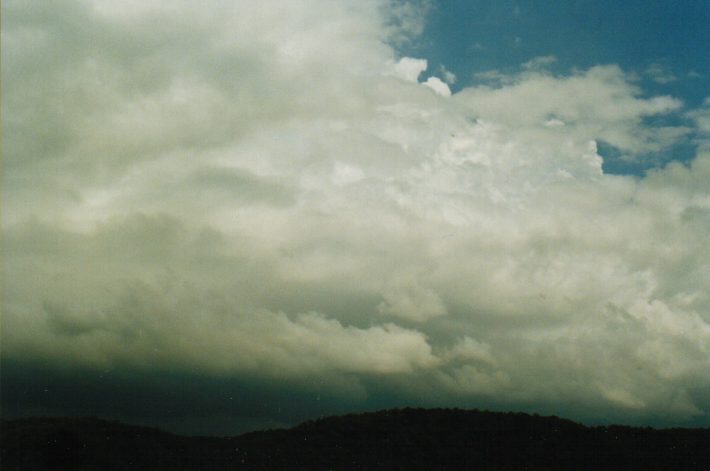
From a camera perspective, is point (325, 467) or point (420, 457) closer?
point (325, 467)

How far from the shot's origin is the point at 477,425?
87125 mm

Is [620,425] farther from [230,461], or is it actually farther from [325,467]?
[230,461]

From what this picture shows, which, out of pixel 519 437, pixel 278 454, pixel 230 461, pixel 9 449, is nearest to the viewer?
pixel 9 449

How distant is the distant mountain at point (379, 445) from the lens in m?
63.8

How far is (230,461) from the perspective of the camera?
6900 centimetres

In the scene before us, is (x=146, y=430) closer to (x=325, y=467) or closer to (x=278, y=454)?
(x=278, y=454)

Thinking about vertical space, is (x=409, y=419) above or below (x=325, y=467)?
above

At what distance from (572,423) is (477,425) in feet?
42.7

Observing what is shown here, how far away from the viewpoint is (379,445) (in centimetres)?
7956

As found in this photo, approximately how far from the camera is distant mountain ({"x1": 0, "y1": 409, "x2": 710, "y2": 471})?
63.8m

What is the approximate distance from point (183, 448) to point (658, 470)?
51981mm

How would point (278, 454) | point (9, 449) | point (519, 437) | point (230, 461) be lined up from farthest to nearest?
point (519, 437)
point (278, 454)
point (230, 461)
point (9, 449)

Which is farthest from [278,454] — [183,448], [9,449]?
[9,449]

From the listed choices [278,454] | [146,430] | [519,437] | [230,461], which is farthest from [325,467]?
[519,437]
